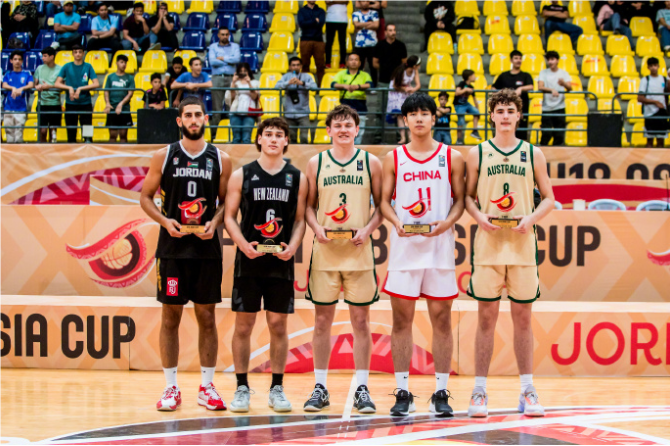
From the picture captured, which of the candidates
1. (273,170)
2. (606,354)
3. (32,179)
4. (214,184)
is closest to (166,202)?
(214,184)

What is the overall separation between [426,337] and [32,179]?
6.56 m

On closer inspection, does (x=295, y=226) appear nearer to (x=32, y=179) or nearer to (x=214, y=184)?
(x=214, y=184)

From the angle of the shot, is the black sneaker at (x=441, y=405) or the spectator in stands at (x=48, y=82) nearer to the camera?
the black sneaker at (x=441, y=405)

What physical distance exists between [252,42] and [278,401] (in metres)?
9.67

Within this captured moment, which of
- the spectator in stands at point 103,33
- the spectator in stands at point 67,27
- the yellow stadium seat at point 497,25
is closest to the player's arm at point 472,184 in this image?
the yellow stadium seat at point 497,25

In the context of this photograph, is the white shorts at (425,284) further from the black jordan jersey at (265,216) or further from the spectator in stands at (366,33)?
the spectator in stands at (366,33)

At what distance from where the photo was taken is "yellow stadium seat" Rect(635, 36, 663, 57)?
44.0 ft

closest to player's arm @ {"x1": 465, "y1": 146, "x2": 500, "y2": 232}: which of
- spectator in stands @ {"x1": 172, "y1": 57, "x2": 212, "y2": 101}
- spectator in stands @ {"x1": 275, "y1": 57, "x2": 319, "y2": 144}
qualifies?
spectator in stands @ {"x1": 275, "y1": 57, "x2": 319, "y2": 144}

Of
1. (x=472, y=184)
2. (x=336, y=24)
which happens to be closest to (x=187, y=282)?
(x=472, y=184)

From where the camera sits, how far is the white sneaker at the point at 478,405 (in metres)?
5.16

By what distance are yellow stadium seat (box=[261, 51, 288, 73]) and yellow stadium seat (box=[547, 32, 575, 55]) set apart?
4700 millimetres

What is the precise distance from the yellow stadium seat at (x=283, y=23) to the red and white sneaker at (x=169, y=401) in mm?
9822

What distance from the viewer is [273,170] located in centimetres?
543

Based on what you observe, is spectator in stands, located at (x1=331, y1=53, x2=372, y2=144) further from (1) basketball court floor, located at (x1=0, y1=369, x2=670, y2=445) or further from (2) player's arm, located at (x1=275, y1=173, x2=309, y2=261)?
(2) player's arm, located at (x1=275, y1=173, x2=309, y2=261)
